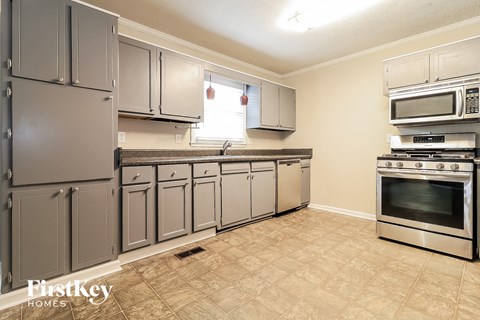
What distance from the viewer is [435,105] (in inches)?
105

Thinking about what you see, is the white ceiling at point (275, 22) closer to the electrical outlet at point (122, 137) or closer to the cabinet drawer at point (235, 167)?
the electrical outlet at point (122, 137)

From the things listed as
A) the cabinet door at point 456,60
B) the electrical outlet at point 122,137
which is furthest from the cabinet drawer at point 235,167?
the cabinet door at point 456,60

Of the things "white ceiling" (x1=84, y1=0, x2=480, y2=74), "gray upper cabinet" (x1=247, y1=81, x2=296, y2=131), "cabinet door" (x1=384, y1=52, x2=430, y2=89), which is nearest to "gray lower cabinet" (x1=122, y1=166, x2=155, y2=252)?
"white ceiling" (x1=84, y1=0, x2=480, y2=74)

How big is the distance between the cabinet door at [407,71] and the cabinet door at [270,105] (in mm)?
1670

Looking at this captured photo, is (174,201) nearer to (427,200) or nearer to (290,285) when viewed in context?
(290,285)

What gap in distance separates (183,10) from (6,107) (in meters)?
1.84

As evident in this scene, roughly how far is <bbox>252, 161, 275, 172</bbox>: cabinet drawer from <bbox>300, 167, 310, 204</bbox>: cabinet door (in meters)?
0.85

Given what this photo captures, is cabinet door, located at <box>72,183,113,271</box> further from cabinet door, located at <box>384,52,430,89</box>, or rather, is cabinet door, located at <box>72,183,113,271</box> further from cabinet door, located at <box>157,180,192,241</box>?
cabinet door, located at <box>384,52,430,89</box>

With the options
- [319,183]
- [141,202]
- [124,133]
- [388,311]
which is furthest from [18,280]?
[319,183]

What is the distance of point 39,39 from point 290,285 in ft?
8.60

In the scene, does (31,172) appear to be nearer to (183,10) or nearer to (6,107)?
(6,107)

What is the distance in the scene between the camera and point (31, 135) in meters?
1.68

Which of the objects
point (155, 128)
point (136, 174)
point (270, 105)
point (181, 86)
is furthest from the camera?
point (270, 105)

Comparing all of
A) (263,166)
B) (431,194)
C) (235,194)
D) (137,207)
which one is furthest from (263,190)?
(431,194)
